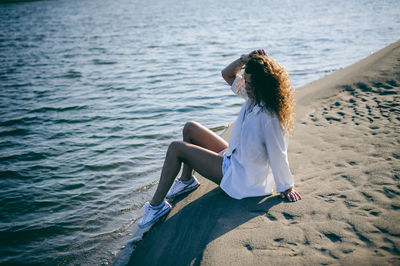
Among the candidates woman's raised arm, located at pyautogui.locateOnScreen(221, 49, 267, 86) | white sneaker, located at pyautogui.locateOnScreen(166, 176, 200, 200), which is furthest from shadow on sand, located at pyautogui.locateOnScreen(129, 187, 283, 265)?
woman's raised arm, located at pyautogui.locateOnScreen(221, 49, 267, 86)

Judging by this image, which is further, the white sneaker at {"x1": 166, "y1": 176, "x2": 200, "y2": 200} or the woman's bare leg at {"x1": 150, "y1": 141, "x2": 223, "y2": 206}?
the white sneaker at {"x1": 166, "y1": 176, "x2": 200, "y2": 200}

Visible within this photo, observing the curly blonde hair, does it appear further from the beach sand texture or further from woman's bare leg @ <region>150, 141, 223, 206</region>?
the beach sand texture

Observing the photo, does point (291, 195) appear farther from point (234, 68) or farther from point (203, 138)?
point (234, 68)

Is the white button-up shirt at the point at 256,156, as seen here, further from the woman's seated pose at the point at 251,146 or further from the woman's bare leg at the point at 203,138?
the woman's bare leg at the point at 203,138

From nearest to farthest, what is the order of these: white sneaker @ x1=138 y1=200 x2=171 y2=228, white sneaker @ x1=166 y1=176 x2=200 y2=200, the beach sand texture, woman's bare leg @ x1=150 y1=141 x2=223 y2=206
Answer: the beach sand texture → woman's bare leg @ x1=150 y1=141 x2=223 y2=206 → white sneaker @ x1=138 y1=200 x2=171 y2=228 → white sneaker @ x1=166 y1=176 x2=200 y2=200

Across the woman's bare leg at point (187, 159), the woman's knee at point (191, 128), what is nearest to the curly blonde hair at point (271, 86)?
the woman's bare leg at point (187, 159)

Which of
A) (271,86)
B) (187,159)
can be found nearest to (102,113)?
(187,159)

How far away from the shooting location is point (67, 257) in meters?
3.57

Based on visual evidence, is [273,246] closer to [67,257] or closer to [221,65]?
[67,257]

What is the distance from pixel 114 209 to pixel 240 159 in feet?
7.35

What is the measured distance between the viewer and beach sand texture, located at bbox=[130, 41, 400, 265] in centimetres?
263

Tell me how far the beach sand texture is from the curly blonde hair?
1.01 m

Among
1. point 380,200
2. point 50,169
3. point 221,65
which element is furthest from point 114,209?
point 221,65

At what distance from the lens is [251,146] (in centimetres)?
312
